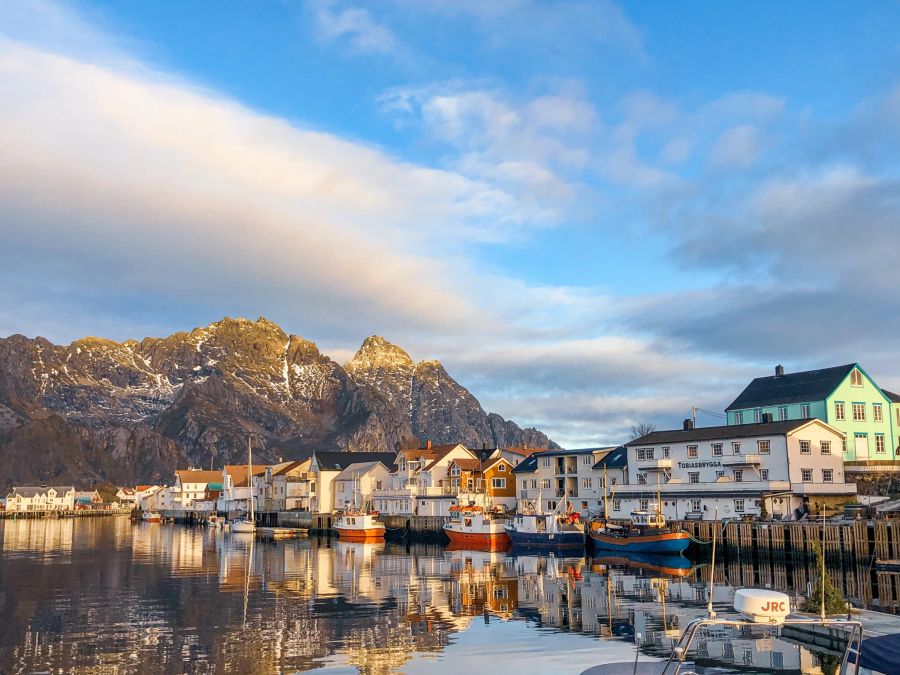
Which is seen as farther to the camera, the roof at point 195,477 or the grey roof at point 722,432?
the roof at point 195,477

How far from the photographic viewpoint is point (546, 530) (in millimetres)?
80812

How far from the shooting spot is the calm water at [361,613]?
27.9 m

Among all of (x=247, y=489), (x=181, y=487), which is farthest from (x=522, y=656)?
(x=181, y=487)

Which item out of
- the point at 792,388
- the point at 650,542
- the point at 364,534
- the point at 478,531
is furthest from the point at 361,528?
the point at 792,388

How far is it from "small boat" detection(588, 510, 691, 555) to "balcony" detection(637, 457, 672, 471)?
4.52 m

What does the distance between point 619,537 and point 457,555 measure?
14578mm

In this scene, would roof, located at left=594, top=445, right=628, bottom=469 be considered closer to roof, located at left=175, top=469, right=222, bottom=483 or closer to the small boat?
the small boat

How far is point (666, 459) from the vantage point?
269ft

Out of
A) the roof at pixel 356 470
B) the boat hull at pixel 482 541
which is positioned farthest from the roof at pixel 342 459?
the boat hull at pixel 482 541

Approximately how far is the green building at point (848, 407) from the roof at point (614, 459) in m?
14.7

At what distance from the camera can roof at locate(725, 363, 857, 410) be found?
85.1 metres

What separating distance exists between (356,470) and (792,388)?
213ft

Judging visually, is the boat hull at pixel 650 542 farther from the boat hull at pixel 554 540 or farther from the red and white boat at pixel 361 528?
the red and white boat at pixel 361 528

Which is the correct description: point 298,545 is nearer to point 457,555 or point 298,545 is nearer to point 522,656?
point 457,555
